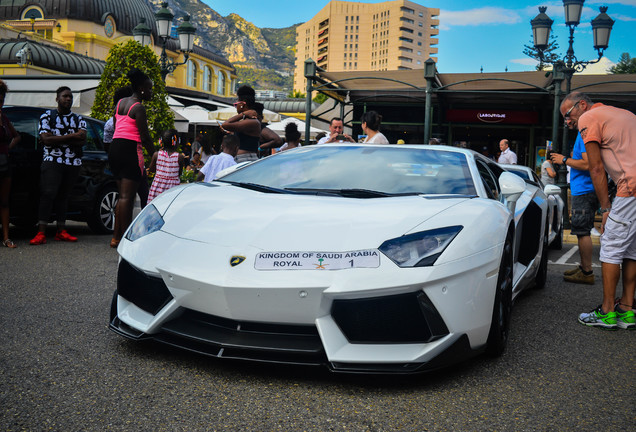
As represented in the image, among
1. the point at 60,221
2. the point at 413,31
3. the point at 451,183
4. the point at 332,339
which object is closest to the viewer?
the point at 332,339

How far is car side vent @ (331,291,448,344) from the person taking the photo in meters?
2.66

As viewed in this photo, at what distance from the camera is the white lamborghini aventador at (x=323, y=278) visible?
2.66m

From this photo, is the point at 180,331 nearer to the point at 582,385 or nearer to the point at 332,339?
the point at 332,339

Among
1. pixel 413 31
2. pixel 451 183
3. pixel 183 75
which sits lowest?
pixel 451 183

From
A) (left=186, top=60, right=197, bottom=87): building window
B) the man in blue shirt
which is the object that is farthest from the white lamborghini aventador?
(left=186, top=60, right=197, bottom=87): building window

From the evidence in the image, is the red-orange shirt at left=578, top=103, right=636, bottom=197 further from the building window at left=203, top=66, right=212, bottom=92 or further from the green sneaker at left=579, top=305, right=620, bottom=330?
the building window at left=203, top=66, right=212, bottom=92

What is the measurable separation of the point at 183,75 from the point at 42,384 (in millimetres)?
49596

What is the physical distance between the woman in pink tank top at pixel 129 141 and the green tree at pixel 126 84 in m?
8.19

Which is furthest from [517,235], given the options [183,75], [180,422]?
[183,75]

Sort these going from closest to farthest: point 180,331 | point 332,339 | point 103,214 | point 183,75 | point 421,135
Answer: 1. point 332,339
2. point 180,331
3. point 103,214
4. point 421,135
5. point 183,75

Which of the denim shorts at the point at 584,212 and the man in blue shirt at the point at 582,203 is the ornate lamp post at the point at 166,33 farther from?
the denim shorts at the point at 584,212

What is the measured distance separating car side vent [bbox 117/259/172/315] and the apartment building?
14588 centimetres

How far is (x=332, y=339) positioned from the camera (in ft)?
8.72

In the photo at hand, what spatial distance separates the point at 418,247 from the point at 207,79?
178 feet
